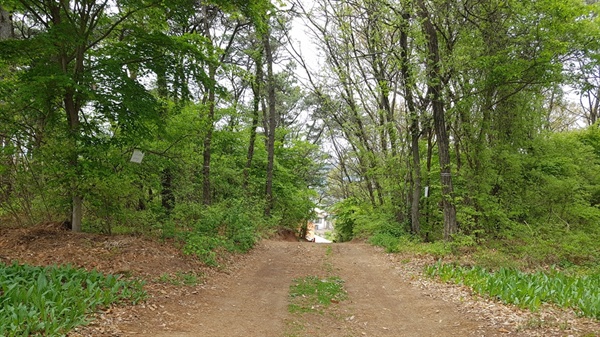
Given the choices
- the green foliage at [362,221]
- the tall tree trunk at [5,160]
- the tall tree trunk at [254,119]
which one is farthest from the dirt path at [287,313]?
the tall tree trunk at [254,119]

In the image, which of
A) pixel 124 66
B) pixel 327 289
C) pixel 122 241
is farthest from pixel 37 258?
pixel 327 289

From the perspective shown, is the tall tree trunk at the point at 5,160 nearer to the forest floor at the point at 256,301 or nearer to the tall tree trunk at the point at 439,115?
the forest floor at the point at 256,301

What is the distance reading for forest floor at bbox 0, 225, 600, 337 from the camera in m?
4.83

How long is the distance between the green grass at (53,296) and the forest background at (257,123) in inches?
87.0

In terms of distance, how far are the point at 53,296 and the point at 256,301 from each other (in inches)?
119

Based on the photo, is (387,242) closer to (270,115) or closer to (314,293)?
(314,293)

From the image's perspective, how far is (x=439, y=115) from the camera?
10594 mm

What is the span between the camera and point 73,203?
7793 mm

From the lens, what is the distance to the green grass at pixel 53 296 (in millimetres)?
3785

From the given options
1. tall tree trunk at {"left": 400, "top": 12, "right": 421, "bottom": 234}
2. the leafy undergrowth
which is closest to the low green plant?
tall tree trunk at {"left": 400, "top": 12, "right": 421, "bottom": 234}

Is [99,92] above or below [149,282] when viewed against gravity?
above

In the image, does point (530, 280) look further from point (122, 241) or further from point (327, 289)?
point (122, 241)

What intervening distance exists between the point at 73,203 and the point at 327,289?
5.60m

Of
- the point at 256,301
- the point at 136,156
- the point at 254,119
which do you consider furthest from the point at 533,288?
the point at 254,119
